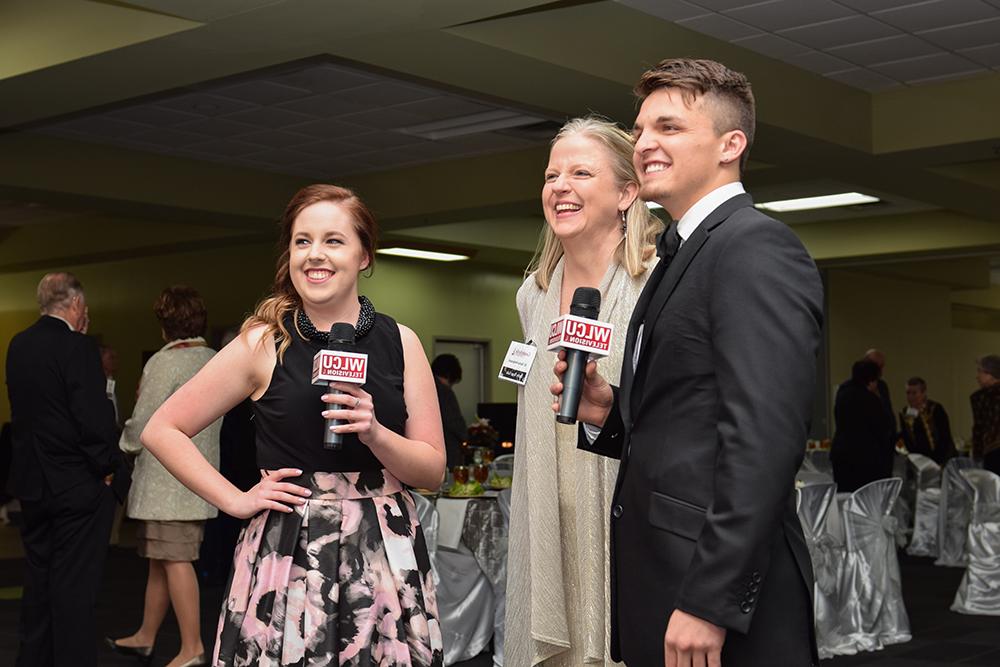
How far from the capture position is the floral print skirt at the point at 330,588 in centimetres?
216

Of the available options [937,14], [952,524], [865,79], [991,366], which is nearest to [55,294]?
[937,14]

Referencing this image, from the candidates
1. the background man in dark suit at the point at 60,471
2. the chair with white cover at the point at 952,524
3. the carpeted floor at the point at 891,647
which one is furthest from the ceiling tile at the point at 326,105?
the chair with white cover at the point at 952,524

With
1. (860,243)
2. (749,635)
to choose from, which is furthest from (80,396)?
(860,243)

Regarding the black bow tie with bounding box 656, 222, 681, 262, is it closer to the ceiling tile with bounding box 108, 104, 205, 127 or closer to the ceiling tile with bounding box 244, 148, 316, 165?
the ceiling tile with bounding box 108, 104, 205, 127

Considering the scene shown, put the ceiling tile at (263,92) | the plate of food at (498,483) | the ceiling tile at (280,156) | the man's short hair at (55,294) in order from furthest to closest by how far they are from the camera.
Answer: the ceiling tile at (280,156)
the ceiling tile at (263,92)
the plate of food at (498,483)
the man's short hair at (55,294)

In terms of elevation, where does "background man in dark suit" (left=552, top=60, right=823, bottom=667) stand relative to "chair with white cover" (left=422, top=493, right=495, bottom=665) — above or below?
above

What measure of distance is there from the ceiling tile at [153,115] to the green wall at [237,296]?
3.90m

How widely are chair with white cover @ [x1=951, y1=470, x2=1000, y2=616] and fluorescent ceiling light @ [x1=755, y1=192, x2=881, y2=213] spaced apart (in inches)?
175

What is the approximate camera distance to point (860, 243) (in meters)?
14.4

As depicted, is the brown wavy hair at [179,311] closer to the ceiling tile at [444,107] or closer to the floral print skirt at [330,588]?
the floral print skirt at [330,588]

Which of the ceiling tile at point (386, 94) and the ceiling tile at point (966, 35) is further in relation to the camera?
the ceiling tile at point (386, 94)

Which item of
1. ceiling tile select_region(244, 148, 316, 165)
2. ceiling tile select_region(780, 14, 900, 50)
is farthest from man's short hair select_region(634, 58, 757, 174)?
ceiling tile select_region(244, 148, 316, 165)

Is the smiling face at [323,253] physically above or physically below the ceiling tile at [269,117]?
below

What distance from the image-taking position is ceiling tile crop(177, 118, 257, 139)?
944 cm
